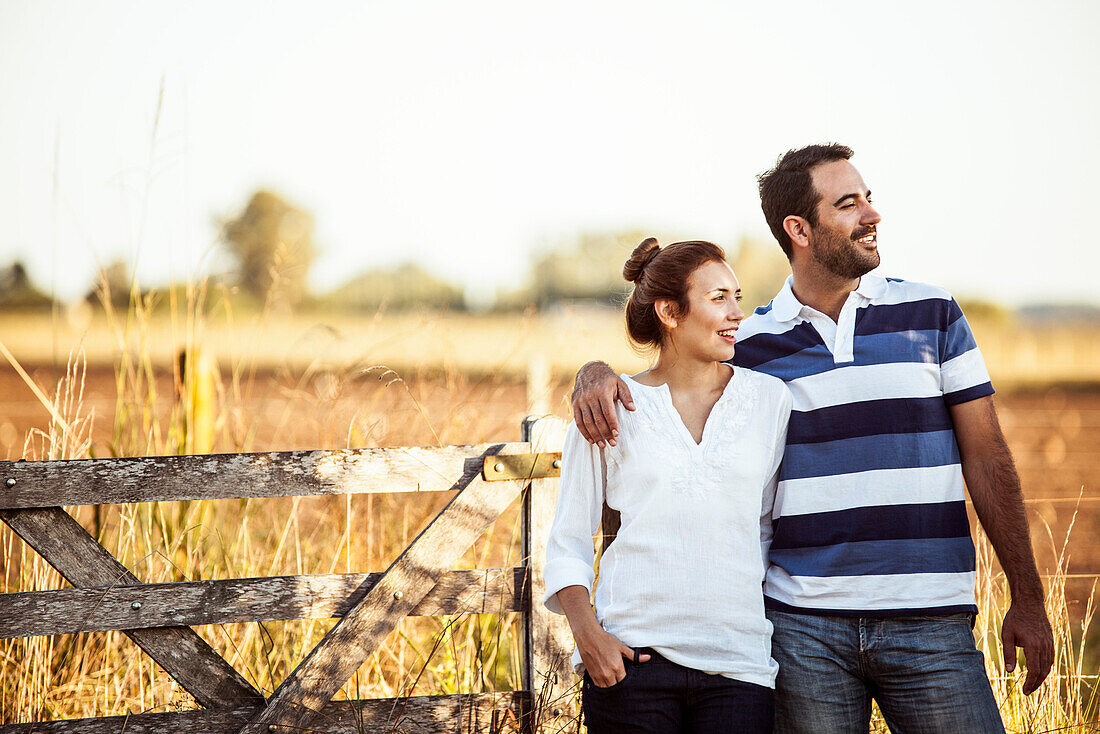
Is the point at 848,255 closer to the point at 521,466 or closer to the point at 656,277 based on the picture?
the point at 656,277

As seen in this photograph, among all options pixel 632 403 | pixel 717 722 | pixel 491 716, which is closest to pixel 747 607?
pixel 717 722

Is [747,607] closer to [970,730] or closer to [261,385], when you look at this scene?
[970,730]

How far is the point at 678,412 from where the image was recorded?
2072 mm

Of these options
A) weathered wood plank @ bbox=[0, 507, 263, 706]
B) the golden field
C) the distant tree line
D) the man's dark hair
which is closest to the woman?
the man's dark hair

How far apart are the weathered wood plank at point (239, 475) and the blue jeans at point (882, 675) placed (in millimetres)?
1074

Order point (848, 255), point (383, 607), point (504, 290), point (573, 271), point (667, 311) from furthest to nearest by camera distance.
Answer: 1. point (573, 271)
2. point (504, 290)
3. point (383, 607)
4. point (848, 255)
5. point (667, 311)

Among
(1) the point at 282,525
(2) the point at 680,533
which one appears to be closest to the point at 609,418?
(2) the point at 680,533

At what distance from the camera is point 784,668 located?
216cm

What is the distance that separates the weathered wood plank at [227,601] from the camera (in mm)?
2635

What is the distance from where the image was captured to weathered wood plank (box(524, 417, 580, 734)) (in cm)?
286

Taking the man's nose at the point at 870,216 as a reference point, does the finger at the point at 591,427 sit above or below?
below

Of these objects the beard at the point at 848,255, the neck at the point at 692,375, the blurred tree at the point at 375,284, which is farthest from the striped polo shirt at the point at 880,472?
the blurred tree at the point at 375,284

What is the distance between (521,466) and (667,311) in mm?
937

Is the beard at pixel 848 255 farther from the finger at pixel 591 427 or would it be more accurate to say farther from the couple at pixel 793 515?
the finger at pixel 591 427
